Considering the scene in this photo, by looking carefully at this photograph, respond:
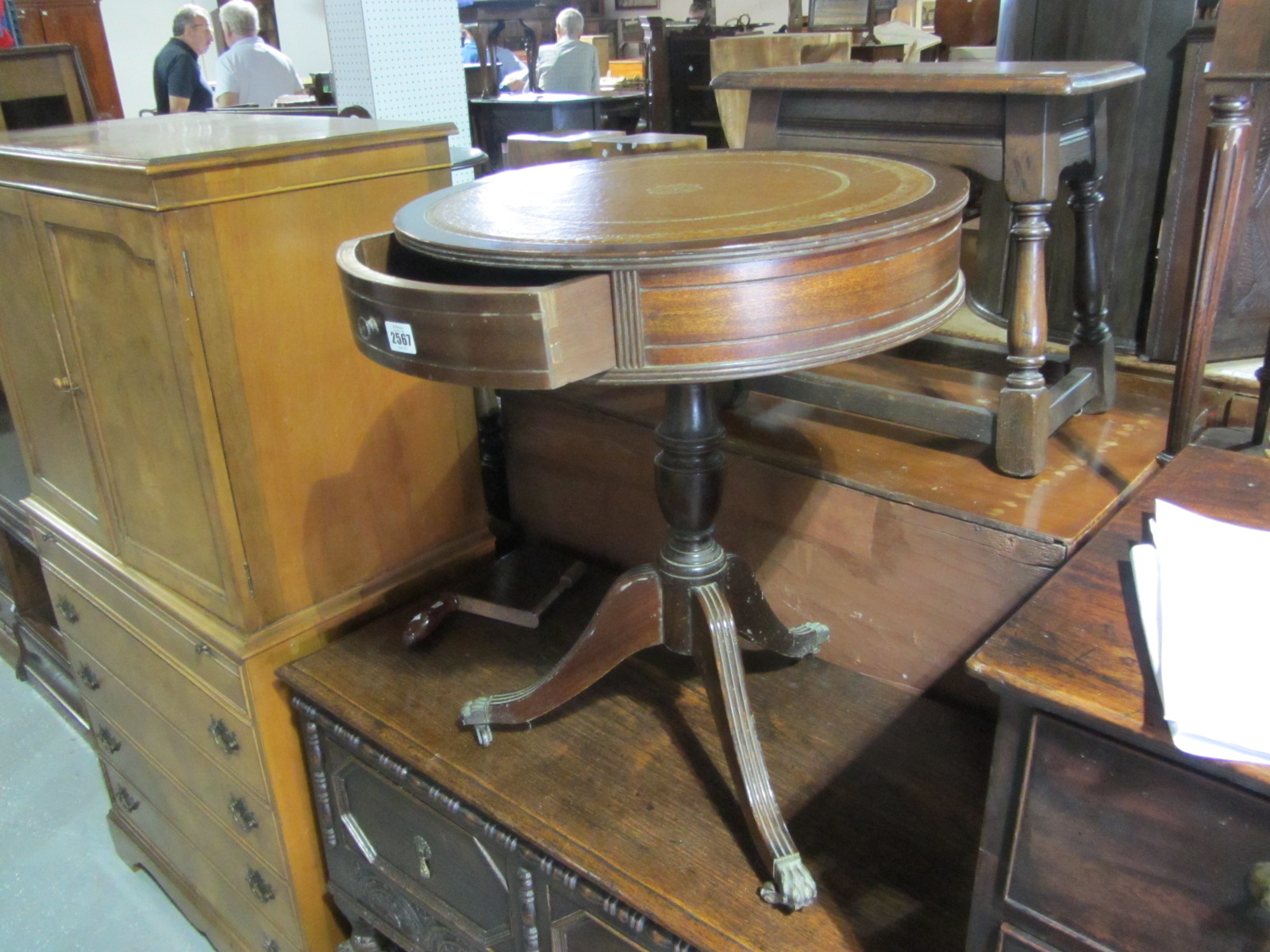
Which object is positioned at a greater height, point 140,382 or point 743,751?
point 140,382

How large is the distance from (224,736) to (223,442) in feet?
1.78

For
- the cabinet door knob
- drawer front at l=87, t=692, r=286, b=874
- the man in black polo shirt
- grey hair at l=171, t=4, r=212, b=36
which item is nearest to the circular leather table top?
drawer front at l=87, t=692, r=286, b=874

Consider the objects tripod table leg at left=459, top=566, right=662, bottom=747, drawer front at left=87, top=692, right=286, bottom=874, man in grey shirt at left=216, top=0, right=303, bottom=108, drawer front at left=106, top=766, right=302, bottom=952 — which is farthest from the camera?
man in grey shirt at left=216, top=0, right=303, bottom=108

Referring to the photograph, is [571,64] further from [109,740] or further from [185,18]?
[109,740]

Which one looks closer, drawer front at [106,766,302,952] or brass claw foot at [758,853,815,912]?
brass claw foot at [758,853,815,912]

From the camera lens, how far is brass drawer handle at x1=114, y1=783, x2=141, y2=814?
6.62 feet

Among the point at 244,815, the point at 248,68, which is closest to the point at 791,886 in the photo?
the point at 244,815

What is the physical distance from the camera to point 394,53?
3084 millimetres

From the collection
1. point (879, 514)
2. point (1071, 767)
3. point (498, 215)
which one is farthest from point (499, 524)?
point (1071, 767)

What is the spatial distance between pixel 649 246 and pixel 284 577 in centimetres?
92

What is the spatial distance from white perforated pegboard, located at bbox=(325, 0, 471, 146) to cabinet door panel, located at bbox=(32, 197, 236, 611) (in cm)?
181

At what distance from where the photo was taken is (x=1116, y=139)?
1.87 metres

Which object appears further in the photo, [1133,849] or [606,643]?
[606,643]

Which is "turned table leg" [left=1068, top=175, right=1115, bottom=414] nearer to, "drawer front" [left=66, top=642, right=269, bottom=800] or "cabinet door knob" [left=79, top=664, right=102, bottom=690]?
"drawer front" [left=66, top=642, right=269, bottom=800]
